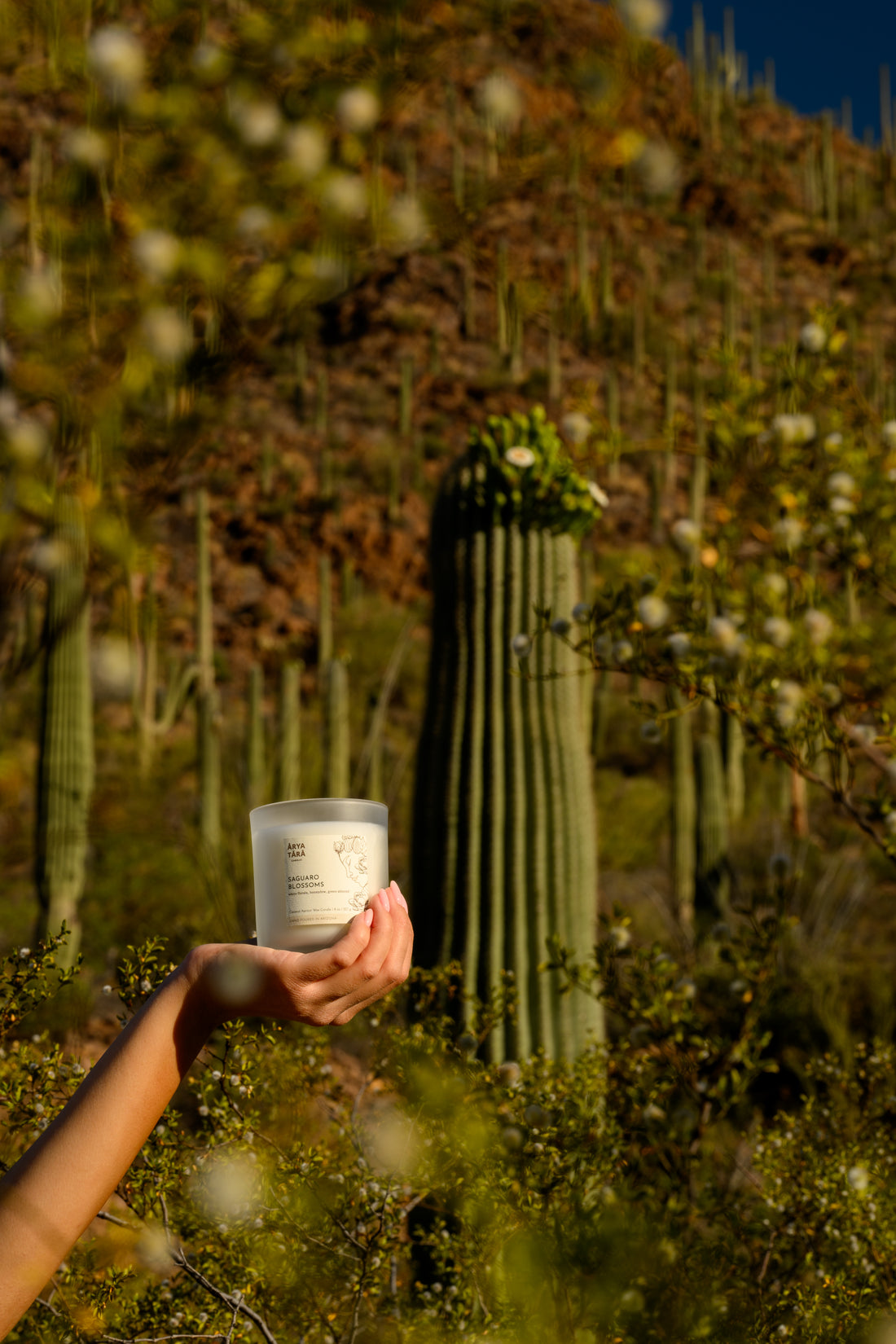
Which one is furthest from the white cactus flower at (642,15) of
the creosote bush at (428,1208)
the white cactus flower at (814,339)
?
the white cactus flower at (814,339)

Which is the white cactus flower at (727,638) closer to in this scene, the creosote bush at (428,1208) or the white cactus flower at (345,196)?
the creosote bush at (428,1208)

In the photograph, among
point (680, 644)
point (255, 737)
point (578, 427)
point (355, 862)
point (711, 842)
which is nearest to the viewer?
point (355, 862)

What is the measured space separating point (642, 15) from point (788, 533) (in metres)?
1.60

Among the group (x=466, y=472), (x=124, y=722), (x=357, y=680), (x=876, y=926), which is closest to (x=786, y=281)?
(x=357, y=680)

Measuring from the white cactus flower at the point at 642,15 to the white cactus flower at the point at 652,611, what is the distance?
1.36m

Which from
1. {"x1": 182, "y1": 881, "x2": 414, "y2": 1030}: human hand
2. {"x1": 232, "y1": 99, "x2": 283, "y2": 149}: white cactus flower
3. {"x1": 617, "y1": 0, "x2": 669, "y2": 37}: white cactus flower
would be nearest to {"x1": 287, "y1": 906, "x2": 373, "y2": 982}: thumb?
{"x1": 182, "y1": 881, "x2": 414, "y2": 1030}: human hand

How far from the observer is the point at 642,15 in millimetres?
A: 945

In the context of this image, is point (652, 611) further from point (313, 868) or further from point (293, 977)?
point (293, 977)

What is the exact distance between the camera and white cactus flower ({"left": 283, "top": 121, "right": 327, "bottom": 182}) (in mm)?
951

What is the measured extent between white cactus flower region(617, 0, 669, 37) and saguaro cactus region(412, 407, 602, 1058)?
2.54 meters

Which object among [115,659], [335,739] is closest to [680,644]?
[115,659]

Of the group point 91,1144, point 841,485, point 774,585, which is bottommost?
point 91,1144

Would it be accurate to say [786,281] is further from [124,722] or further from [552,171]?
[552,171]

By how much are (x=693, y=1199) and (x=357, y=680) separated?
45.9 feet
